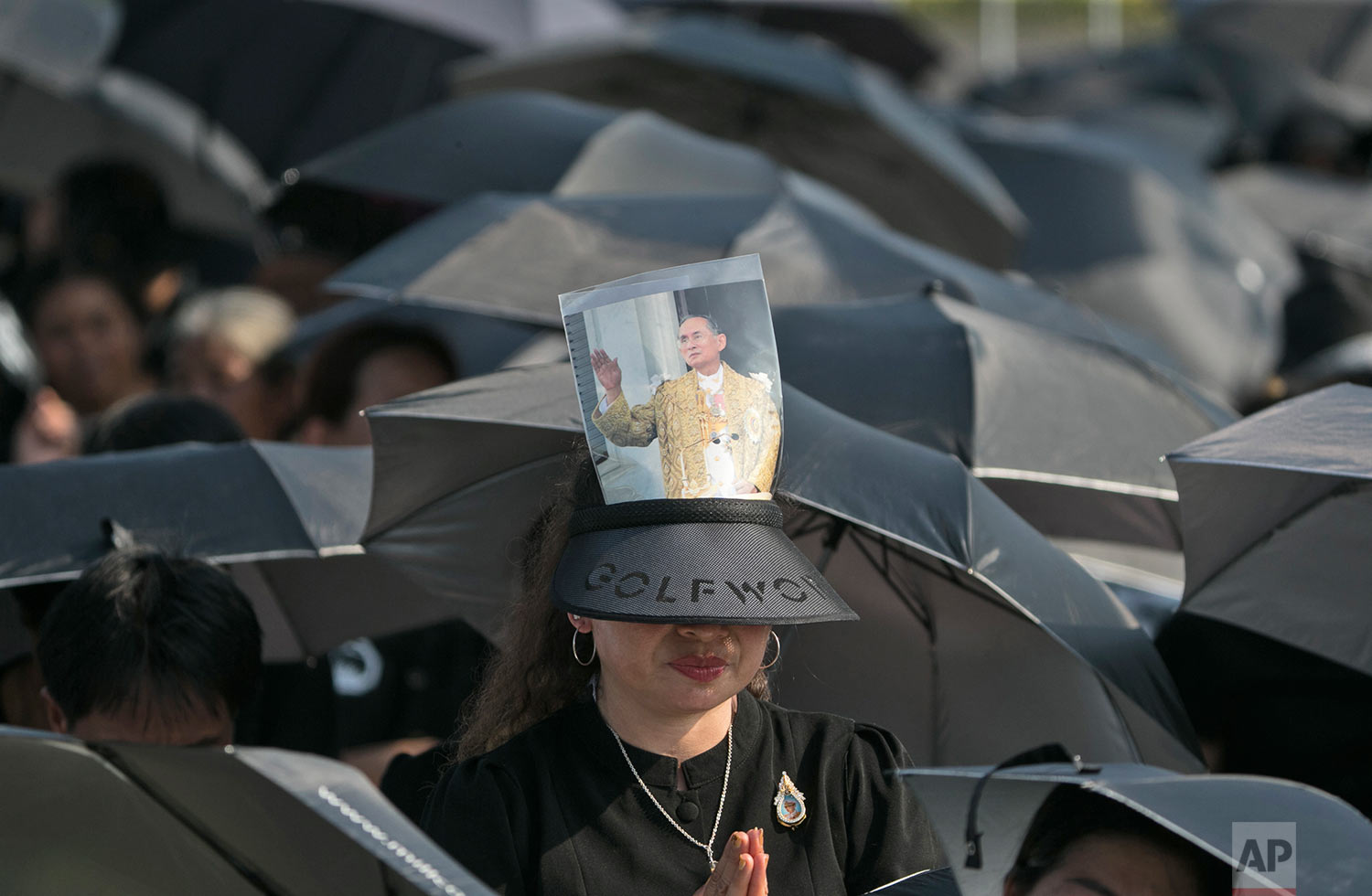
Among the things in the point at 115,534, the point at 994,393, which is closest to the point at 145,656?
the point at 115,534

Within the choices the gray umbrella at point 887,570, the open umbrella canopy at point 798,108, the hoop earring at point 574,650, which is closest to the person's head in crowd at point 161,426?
the gray umbrella at point 887,570

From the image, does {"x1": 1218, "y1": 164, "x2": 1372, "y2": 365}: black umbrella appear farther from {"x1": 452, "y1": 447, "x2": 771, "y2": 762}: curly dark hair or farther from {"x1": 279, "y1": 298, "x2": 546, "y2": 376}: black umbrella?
{"x1": 452, "y1": 447, "x2": 771, "y2": 762}: curly dark hair

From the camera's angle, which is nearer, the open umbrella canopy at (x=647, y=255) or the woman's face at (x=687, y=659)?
the woman's face at (x=687, y=659)

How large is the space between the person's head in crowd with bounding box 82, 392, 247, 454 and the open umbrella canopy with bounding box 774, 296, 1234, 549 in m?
1.37

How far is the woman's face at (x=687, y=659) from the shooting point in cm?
250

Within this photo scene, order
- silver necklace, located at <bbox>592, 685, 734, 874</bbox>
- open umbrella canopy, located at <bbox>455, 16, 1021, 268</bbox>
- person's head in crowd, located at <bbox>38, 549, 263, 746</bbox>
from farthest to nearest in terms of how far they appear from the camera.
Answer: open umbrella canopy, located at <bbox>455, 16, 1021, 268</bbox> → person's head in crowd, located at <bbox>38, 549, 263, 746</bbox> → silver necklace, located at <bbox>592, 685, 734, 874</bbox>

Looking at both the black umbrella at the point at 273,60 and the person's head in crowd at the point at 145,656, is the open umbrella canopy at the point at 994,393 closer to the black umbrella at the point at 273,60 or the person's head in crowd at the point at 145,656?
the person's head in crowd at the point at 145,656

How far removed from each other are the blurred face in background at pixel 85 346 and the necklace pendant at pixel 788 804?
3937mm

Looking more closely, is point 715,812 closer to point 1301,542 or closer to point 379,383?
point 1301,542

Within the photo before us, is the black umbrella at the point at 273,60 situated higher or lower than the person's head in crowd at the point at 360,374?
higher

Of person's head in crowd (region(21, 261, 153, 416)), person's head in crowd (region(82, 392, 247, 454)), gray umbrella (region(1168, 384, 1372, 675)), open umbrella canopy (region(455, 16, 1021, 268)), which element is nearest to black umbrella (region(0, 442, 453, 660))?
person's head in crowd (region(82, 392, 247, 454))

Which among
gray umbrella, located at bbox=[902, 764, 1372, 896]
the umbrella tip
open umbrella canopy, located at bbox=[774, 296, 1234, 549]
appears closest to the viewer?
gray umbrella, located at bbox=[902, 764, 1372, 896]

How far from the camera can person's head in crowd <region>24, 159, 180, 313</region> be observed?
22.2 feet

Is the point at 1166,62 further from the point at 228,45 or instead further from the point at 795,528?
the point at 795,528
